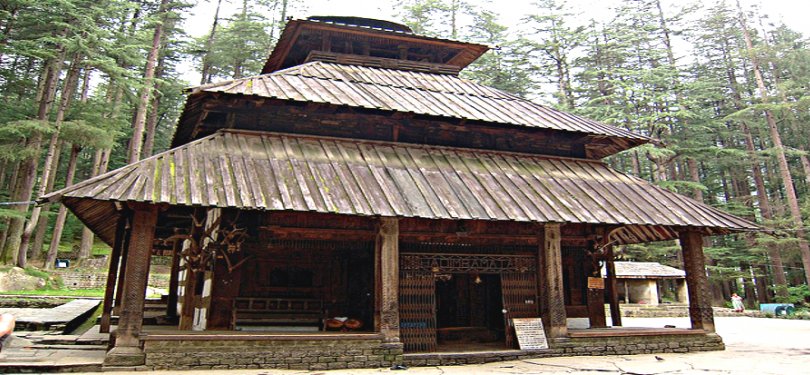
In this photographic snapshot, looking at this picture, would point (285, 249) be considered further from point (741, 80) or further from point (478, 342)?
point (741, 80)

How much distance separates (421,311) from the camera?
10891 mm

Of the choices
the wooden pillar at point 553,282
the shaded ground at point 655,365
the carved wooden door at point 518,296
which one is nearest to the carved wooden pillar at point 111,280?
the shaded ground at point 655,365

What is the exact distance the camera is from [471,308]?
45.3ft

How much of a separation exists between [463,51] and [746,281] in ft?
110

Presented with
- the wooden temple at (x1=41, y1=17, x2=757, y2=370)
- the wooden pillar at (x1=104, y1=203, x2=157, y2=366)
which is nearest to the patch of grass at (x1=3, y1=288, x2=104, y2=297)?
the wooden temple at (x1=41, y1=17, x2=757, y2=370)

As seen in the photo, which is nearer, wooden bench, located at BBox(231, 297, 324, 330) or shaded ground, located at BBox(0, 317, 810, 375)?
shaded ground, located at BBox(0, 317, 810, 375)

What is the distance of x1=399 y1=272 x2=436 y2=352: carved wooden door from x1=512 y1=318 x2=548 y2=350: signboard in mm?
1858

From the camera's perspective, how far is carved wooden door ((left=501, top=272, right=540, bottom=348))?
11570 mm

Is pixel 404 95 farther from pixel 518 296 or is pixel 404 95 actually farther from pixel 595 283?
pixel 595 283

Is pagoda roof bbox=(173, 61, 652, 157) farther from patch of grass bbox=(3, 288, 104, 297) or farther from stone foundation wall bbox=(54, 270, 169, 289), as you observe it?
stone foundation wall bbox=(54, 270, 169, 289)

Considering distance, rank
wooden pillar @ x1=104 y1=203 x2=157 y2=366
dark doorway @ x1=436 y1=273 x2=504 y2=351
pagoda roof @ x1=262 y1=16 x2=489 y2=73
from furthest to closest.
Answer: pagoda roof @ x1=262 y1=16 x2=489 y2=73 < dark doorway @ x1=436 y1=273 x2=504 y2=351 < wooden pillar @ x1=104 y1=203 x2=157 y2=366

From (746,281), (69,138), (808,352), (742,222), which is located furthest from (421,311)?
(746,281)

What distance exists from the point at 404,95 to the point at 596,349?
300 inches

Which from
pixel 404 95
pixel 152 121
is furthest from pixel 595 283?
pixel 152 121
